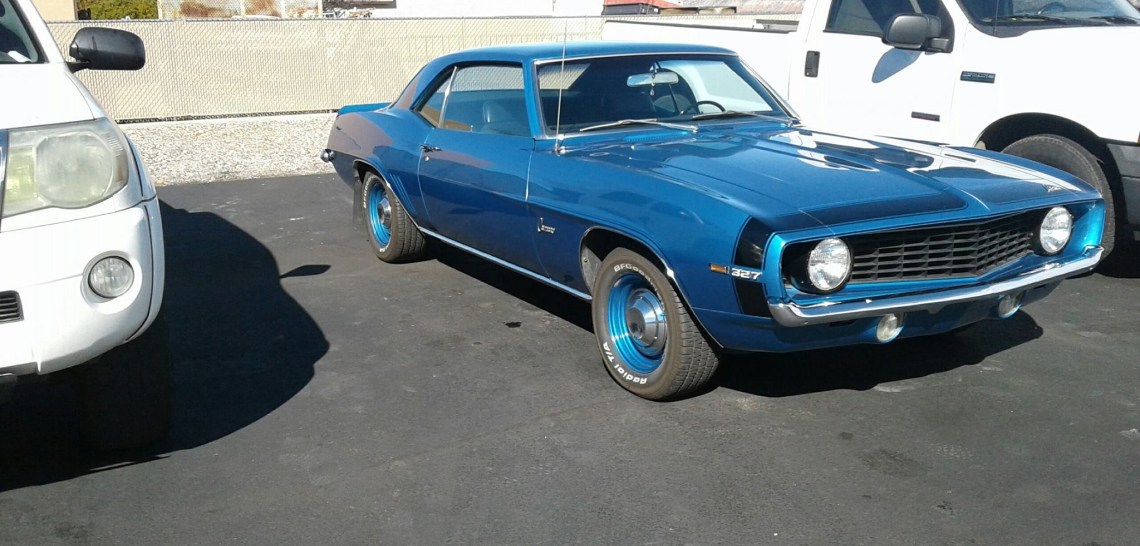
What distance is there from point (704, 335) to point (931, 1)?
12.5ft

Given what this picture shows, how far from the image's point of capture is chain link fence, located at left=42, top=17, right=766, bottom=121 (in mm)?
15867

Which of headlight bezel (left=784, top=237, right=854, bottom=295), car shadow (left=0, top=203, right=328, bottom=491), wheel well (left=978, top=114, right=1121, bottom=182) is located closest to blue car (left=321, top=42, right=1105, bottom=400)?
headlight bezel (left=784, top=237, right=854, bottom=295)

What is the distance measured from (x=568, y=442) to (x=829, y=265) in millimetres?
1172

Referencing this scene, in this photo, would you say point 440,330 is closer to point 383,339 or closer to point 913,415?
point 383,339

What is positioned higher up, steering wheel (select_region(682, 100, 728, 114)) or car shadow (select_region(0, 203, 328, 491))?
steering wheel (select_region(682, 100, 728, 114))

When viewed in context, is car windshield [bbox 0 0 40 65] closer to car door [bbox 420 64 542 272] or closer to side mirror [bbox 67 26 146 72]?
side mirror [bbox 67 26 146 72]

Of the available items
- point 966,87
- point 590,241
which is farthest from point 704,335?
point 966,87

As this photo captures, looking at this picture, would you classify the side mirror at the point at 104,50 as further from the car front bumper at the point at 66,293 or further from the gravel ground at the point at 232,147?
the gravel ground at the point at 232,147

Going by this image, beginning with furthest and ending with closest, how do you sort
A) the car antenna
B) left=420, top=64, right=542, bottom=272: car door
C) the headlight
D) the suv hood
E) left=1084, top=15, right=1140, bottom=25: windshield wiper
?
left=1084, top=15, right=1140, bottom=25: windshield wiper
left=420, top=64, right=542, bottom=272: car door
the car antenna
the suv hood
the headlight

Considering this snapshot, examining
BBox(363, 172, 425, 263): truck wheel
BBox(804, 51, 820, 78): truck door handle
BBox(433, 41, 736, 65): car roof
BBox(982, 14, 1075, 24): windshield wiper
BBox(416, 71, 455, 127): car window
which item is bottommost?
BBox(363, 172, 425, 263): truck wheel

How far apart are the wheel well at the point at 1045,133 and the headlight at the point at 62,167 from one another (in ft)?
16.9

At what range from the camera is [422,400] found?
4.59 m

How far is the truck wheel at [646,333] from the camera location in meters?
4.27

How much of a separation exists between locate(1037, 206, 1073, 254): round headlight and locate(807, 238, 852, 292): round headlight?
1.09 m
